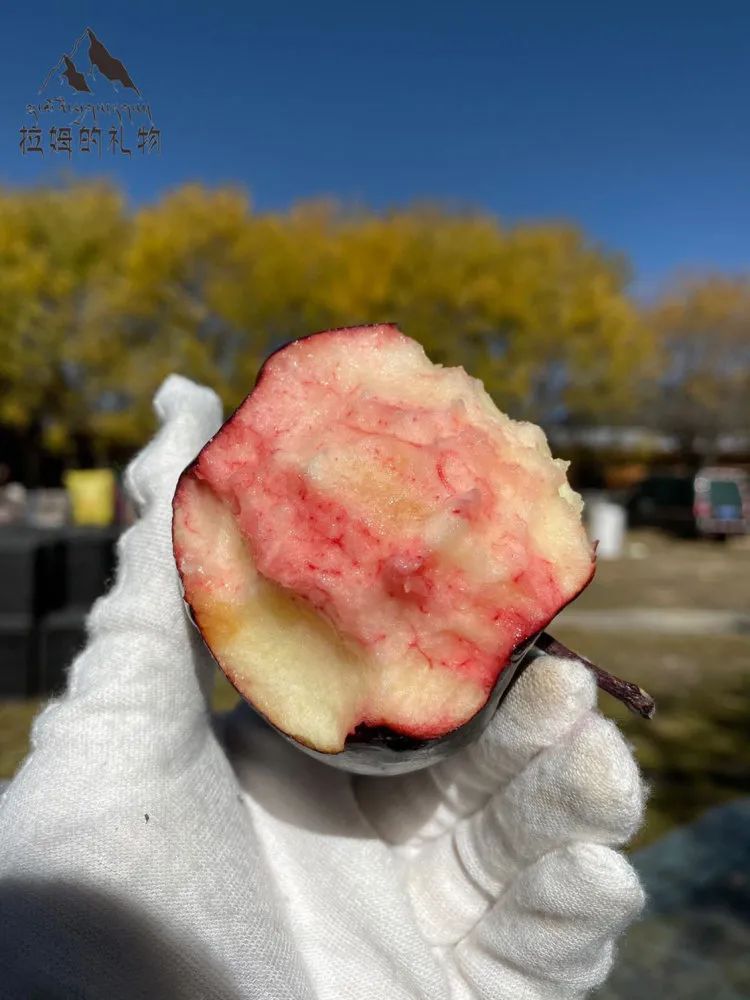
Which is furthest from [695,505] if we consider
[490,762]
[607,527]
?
[490,762]

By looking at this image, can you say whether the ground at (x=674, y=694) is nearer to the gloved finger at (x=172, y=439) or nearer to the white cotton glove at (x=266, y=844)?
the white cotton glove at (x=266, y=844)

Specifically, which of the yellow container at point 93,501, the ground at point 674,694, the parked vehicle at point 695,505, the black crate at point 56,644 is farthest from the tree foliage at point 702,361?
the black crate at point 56,644

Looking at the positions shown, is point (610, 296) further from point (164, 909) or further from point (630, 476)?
point (164, 909)

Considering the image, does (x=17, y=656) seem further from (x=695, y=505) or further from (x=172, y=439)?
(x=695, y=505)

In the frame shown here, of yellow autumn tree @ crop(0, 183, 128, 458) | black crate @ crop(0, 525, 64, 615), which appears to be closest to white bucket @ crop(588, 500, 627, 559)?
black crate @ crop(0, 525, 64, 615)

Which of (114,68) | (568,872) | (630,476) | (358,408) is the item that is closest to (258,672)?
(358,408)

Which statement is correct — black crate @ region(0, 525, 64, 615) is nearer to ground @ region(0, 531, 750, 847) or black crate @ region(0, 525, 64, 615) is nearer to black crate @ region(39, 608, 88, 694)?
black crate @ region(39, 608, 88, 694)
